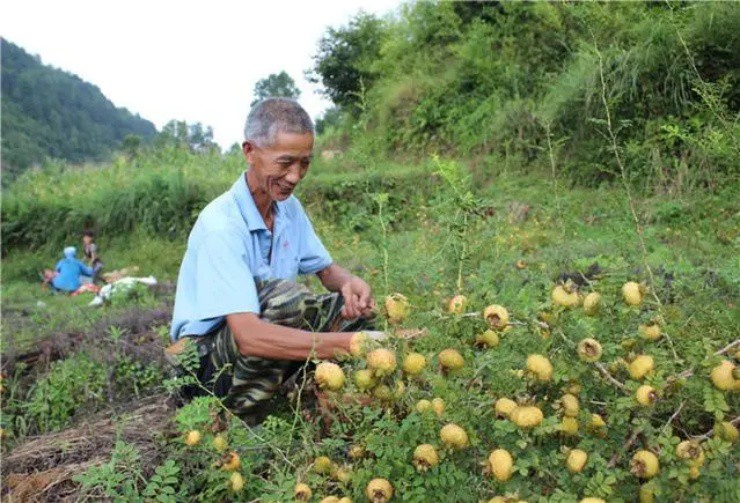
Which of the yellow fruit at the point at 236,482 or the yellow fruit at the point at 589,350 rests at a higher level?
the yellow fruit at the point at 589,350

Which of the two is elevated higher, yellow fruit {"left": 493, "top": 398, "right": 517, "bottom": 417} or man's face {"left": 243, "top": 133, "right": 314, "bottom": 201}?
man's face {"left": 243, "top": 133, "right": 314, "bottom": 201}

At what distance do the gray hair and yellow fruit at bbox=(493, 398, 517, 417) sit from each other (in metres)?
1.43

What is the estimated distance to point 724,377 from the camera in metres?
1.32

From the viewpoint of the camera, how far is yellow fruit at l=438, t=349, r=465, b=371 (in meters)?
1.55

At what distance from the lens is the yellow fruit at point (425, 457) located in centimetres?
144

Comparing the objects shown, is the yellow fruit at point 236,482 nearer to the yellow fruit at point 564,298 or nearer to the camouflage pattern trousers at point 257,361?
the camouflage pattern trousers at point 257,361

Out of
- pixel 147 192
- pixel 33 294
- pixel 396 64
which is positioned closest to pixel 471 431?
pixel 33 294

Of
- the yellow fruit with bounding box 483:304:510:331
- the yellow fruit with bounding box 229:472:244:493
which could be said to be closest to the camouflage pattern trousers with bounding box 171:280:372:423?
the yellow fruit with bounding box 229:472:244:493

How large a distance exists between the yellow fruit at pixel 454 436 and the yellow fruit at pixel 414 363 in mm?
154

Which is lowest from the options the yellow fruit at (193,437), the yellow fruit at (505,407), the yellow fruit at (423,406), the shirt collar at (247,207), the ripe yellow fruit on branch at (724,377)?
the yellow fruit at (193,437)

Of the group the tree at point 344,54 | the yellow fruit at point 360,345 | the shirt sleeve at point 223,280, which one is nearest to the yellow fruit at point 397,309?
the yellow fruit at point 360,345

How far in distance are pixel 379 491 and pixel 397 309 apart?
398mm

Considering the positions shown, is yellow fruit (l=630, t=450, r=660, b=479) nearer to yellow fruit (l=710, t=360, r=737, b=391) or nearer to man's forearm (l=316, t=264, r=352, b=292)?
yellow fruit (l=710, t=360, r=737, b=391)

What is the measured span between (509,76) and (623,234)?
9.48m
